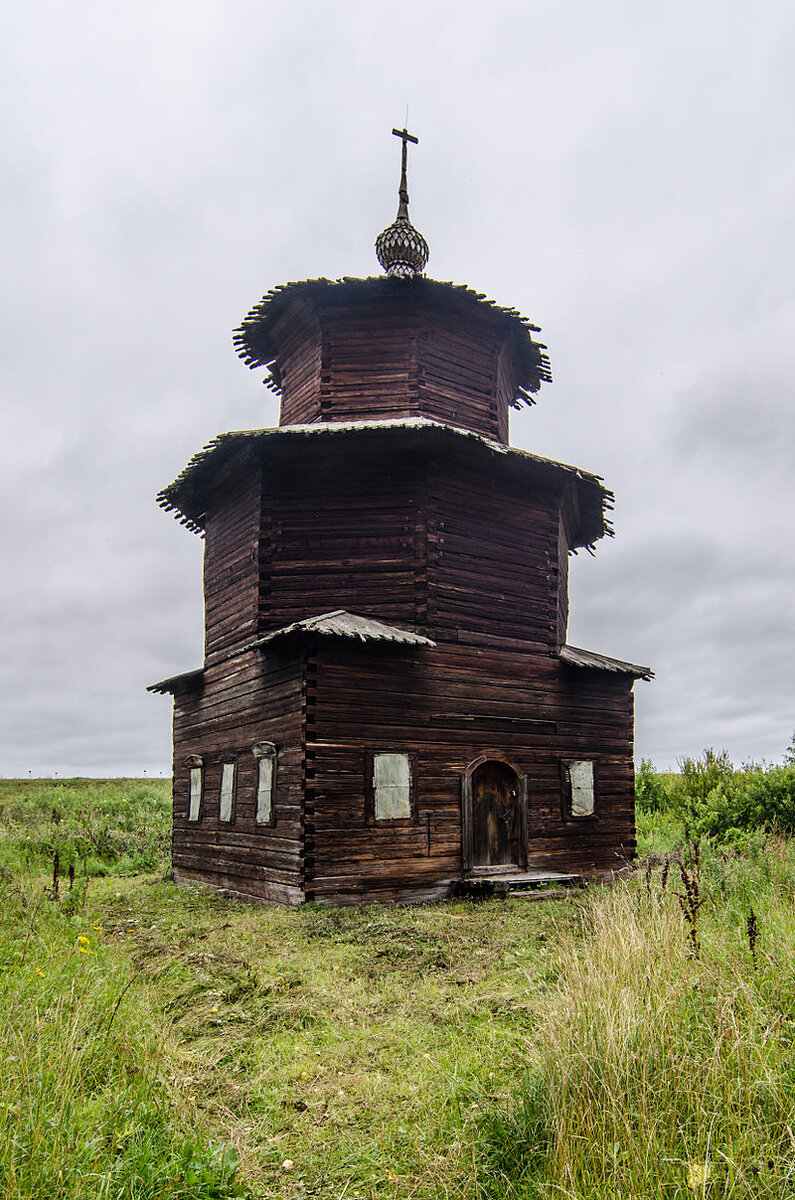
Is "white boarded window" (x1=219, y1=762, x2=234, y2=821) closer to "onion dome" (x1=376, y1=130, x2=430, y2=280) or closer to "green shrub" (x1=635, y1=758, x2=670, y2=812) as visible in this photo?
"onion dome" (x1=376, y1=130, x2=430, y2=280)

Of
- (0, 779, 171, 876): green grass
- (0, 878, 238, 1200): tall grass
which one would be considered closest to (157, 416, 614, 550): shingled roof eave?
(0, 779, 171, 876): green grass

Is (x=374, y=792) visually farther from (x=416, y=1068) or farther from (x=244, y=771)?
(x=416, y=1068)

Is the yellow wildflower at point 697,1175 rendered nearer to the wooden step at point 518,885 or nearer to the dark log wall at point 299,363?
the wooden step at point 518,885

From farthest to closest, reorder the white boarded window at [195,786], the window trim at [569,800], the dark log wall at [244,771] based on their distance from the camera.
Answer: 1. the white boarded window at [195,786]
2. the window trim at [569,800]
3. the dark log wall at [244,771]

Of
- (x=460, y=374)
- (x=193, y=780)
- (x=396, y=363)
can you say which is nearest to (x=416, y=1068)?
(x=193, y=780)

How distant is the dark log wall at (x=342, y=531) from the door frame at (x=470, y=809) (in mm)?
3182

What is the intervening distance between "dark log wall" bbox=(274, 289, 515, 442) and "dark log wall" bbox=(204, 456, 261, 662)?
7.69 ft

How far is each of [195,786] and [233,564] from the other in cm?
519

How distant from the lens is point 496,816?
51.3ft

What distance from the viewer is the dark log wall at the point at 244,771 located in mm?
13539

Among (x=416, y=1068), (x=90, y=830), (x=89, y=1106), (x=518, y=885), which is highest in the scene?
(x=89, y=1106)

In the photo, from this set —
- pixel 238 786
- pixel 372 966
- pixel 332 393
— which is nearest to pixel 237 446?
pixel 332 393

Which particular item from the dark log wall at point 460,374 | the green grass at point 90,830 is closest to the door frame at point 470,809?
the green grass at point 90,830

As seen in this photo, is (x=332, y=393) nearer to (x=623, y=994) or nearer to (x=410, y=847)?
(x=410, y=847)
